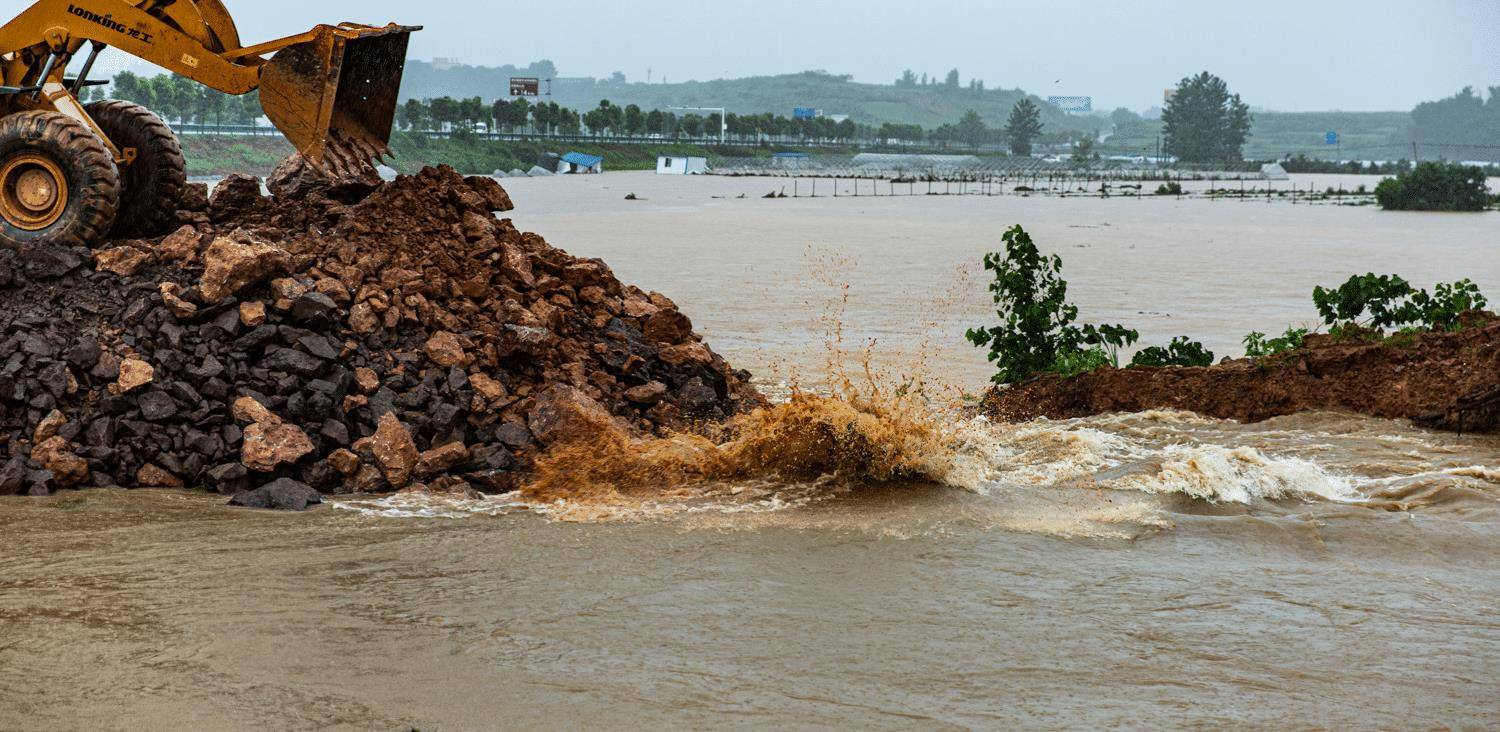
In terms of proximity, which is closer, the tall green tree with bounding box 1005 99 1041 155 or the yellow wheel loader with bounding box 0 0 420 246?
the yellow wheel loader with bounding box 0 0 420 246

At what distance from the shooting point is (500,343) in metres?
10.2

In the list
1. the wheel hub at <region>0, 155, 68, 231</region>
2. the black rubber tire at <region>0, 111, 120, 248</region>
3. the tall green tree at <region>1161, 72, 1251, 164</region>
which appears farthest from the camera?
the tall green tree at <region>1161, 72, 1251, 164</region>

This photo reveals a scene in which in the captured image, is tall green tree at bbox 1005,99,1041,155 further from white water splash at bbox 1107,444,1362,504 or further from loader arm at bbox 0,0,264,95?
white water splash at bbox 1107,444,1362,504

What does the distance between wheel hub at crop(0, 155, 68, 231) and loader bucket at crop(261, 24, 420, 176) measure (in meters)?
1.78

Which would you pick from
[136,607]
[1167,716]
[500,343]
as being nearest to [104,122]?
[500,343]

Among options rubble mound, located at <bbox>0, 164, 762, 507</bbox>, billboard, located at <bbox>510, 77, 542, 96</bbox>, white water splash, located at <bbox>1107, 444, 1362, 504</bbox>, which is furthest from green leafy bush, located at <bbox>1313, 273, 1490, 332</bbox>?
billboard, located at <bbox>510, 77, 542, 96</bbox>

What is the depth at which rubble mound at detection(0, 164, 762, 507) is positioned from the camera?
918cm

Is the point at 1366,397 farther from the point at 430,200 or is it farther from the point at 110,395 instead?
the point at 110,395

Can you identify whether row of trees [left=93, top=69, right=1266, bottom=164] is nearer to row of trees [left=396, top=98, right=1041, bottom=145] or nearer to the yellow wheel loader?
row of trees [left=396, top=98, right=1041, bottom=145]

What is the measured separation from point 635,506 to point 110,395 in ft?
12.1

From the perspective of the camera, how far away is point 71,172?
35.9ft

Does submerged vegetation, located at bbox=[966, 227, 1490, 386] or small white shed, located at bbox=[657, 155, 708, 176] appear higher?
small white shed, located at bbox=[657, 155, 708, 176]

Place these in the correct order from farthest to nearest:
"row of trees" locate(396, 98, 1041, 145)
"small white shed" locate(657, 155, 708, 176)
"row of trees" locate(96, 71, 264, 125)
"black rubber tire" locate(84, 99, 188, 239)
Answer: "small white shed" locate(657, 155, 708, 176), "row of trees" locate(396, 98, 1041, 145), "row of trees" locate(96, 71, 264, 125), "black rubber tire" locate(84, 99, 188, 239)

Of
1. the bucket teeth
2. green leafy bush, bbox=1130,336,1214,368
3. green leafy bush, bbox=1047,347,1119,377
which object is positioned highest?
the bucket teeth
